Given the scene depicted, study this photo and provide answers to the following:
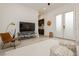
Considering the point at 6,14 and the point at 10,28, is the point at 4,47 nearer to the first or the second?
the point at 10,28

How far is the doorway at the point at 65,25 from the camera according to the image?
8.37ft

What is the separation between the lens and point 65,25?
8.90ft

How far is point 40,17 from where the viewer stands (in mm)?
2938

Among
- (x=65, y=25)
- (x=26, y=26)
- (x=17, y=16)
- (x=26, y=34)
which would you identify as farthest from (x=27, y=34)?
(x=65, y=25)

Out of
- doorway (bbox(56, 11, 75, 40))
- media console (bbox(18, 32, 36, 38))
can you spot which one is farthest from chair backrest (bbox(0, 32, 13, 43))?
doorway (bbox(56, 11, 75, 40))

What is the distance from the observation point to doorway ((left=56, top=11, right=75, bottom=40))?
8.37 ft

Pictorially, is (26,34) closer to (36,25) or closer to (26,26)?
(26,26)

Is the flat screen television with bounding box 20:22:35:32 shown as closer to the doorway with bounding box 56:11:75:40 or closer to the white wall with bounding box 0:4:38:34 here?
the white wall with bounding box 0:4:38:34

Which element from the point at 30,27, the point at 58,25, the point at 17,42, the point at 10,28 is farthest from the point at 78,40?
the point at 10,28

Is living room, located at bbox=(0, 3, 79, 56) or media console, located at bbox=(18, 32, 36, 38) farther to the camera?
media console, located at bbox=(18, 32, 36, 38)

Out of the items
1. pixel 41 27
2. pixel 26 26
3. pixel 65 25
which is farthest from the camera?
pixel 26 26

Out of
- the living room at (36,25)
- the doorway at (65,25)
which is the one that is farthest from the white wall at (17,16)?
the doorway at (65,25)

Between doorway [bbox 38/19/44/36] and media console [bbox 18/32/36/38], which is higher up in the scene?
doorway [bbox 38/19/44/36]

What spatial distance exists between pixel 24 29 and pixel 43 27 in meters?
0.68
